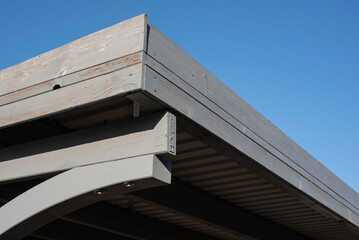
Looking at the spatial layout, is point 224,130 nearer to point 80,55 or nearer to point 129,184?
point 129,184

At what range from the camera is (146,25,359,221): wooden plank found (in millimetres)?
2992

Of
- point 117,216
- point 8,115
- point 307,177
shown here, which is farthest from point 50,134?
point 307,177

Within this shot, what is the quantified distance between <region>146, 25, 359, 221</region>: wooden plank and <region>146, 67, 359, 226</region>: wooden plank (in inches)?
2.1

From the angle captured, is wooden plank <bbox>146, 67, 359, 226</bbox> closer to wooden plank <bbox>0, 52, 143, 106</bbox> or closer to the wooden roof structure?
the wooden roof structure

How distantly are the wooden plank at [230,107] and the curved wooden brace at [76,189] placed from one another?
638mm

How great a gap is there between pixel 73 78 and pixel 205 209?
2785 millimetres

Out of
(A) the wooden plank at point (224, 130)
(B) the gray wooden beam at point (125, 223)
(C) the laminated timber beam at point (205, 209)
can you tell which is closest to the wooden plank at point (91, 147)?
(A) the wooden plank at point (224, 130)

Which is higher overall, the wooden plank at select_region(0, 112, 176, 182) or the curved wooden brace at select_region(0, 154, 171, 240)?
the wooden plank at select_region(0, 112, 176, 182)

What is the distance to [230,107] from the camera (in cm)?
356

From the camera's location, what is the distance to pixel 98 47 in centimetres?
299

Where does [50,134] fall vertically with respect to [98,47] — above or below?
below

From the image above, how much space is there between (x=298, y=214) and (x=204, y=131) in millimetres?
3711

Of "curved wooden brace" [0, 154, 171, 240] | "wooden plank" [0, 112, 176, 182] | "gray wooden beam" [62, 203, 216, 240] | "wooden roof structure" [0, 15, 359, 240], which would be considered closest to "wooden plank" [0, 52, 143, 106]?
"wooden roof structure" [0, 15, 359, 240]

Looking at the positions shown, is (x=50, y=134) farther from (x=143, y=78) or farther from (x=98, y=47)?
(x=143, y=78)
